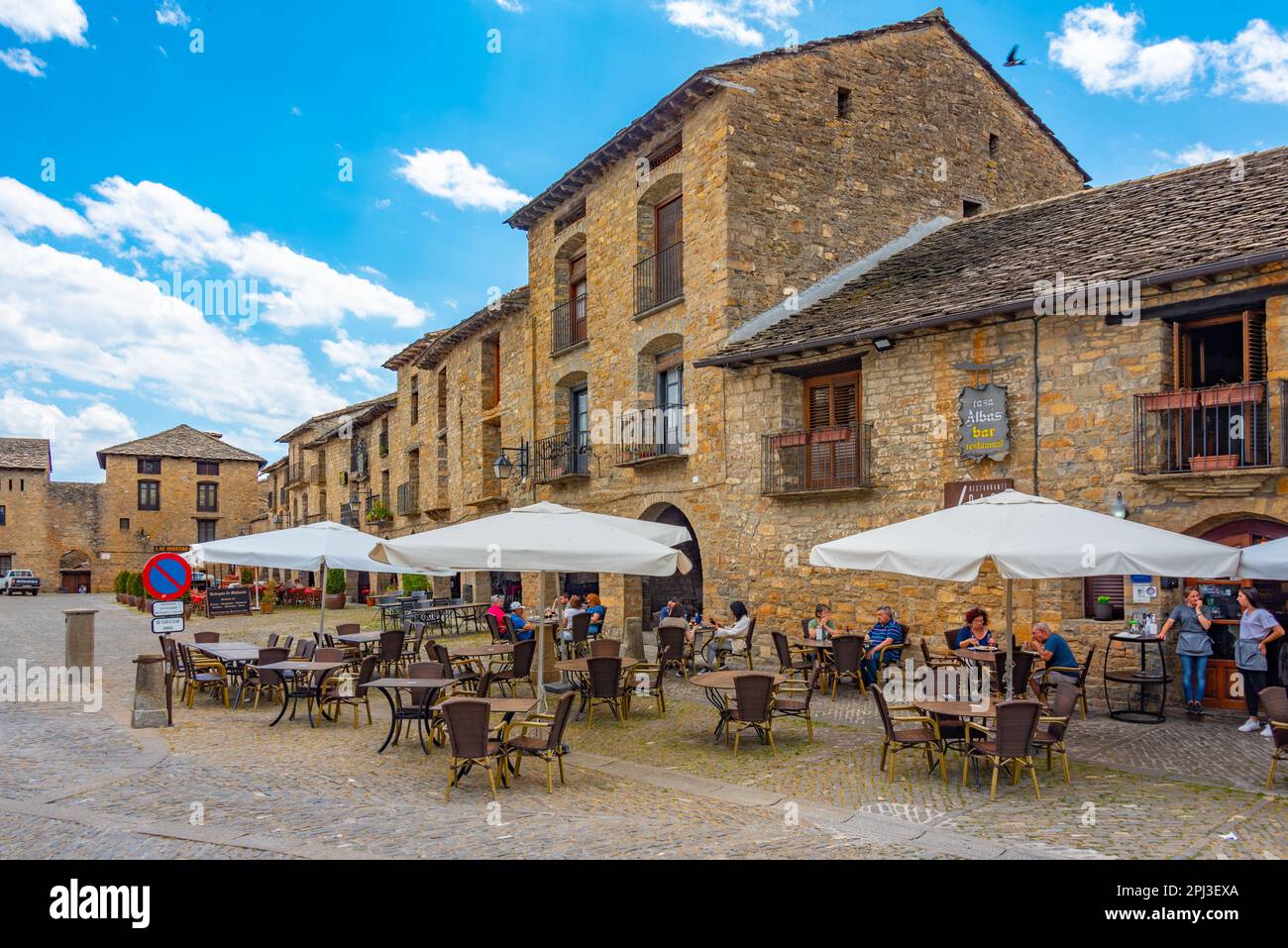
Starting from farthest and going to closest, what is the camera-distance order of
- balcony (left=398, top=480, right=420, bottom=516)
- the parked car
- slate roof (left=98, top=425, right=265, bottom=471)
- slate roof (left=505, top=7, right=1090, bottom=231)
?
slate roof (left=98, top=425, right=265, bottom=471) < the parked car < balcony (left=398, top=480, right=420, bottom=516) < slate roof (left=505, top=7, right=1090, bottom=231)

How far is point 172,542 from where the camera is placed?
53250mm

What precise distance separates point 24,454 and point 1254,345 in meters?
57.8

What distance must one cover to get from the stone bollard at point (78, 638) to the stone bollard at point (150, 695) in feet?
16.3

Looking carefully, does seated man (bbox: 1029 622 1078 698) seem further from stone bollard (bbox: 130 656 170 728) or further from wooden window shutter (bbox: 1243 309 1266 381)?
stone bollard (bbox: 130 656 170 728)

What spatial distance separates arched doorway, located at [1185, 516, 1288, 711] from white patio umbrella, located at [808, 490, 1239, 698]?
8.97ft

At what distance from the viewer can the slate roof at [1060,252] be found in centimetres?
1102

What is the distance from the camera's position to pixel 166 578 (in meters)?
9.77

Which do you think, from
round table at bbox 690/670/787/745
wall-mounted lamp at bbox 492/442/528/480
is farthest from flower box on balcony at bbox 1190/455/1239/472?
wall-mounted lamp at bbox 492/442/528/480

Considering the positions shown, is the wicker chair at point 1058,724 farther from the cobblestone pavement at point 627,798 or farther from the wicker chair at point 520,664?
the wicker chair at point 520,664

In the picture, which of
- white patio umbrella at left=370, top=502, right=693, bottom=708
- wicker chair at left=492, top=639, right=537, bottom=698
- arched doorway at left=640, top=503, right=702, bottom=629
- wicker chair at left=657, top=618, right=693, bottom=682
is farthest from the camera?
arched doorway at left=640, top=503, right=702, bottom=629

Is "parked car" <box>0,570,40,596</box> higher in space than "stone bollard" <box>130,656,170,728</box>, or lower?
lower

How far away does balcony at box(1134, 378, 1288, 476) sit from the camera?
9969 millimetres

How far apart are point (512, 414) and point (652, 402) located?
5887mm
